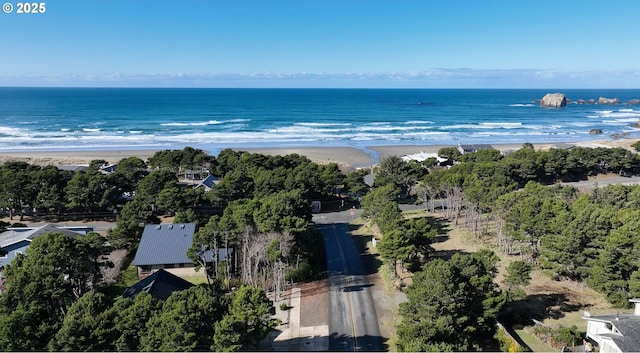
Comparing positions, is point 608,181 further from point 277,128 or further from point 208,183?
point 277,128

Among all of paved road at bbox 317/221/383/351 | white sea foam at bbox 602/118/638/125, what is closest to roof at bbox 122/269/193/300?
paved road at bbox 317/221/383/351

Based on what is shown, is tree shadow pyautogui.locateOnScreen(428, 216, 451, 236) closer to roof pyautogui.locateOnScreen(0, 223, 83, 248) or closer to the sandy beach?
the sandy beach

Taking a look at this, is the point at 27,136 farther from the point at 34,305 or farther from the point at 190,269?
the point at 34,305

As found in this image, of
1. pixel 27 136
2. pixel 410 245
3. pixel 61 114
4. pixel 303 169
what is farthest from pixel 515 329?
pixel 61 114

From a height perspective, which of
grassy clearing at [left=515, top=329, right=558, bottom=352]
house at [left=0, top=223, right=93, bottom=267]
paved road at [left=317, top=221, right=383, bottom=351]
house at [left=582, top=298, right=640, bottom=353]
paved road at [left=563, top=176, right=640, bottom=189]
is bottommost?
grassy clearing at [left=515, top=329, right=558, bottom=352]

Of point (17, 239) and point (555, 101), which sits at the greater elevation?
point (555, 101)

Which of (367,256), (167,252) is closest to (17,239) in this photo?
(167,252)
